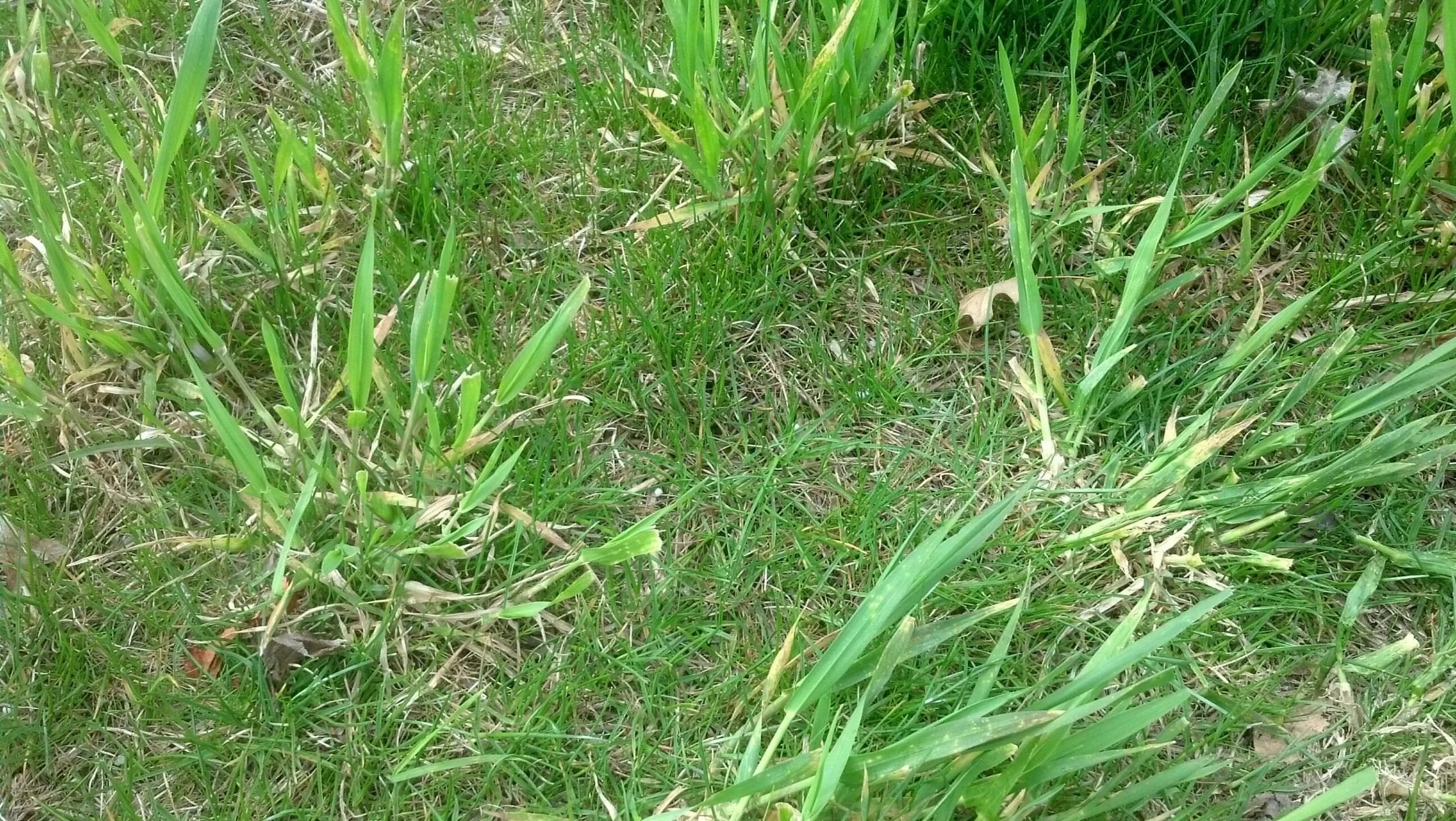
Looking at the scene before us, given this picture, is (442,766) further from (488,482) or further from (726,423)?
(726,423)

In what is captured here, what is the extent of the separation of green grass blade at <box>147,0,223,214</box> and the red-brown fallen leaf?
0.59 meters

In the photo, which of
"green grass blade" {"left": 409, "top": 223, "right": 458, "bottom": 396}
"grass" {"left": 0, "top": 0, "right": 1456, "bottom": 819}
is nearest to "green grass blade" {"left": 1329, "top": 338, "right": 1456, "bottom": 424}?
"grass" {"left": 0, "top": 0, "right": 1456, "bottom": 819}

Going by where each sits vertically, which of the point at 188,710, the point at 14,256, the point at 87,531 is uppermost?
the point at 14,256

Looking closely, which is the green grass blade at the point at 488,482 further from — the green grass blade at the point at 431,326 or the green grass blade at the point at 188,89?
the green grass blade at the point at 188,89

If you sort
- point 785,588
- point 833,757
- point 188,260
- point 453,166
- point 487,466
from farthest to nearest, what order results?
point 453,166 < point 188,260 < point 785,588 < point 487,466 < point 833,757

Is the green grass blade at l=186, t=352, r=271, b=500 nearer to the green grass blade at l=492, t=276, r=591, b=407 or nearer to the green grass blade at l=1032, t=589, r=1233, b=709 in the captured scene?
the green grass blade at l=492, t=276, r=591, b=407

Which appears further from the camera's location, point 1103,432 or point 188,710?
point 1103,432

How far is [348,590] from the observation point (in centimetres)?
135

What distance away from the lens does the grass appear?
1312 mm

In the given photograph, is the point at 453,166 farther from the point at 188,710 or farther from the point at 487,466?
the point at 188,710

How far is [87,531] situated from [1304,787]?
65.6 inches

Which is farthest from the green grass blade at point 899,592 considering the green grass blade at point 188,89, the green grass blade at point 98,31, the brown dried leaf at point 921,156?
the green grass blade at point 98,31

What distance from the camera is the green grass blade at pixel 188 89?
124 centimetres

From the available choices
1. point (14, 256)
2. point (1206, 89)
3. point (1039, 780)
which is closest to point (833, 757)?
point (1039, 780)
